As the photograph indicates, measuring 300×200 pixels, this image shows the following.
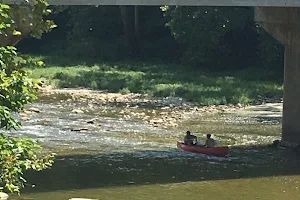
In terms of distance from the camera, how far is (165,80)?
46.8 meters

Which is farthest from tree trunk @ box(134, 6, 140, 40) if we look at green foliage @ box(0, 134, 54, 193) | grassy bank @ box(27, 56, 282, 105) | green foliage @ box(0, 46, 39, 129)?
green foliage @ box(0, 134, 54, 193)

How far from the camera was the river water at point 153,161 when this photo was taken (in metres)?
19.5

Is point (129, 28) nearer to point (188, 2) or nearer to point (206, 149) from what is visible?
point (206, 149)

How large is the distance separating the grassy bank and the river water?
644cm

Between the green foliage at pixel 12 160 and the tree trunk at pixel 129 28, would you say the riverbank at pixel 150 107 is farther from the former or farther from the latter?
the green foliage at pixel 12 160

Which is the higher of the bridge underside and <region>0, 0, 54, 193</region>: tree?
the bridge underside

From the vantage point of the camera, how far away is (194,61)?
5394 cm

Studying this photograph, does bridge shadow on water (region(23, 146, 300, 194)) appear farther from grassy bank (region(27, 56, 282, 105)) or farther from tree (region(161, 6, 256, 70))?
tree (region(161, 6, 256, 70))

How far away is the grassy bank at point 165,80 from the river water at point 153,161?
253 inches

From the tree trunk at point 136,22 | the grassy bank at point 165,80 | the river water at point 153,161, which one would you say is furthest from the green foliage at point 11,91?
the tree trunk at point 136,22

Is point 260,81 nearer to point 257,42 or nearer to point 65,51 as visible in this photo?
point 257,42

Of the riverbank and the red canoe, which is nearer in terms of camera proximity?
the red canoe

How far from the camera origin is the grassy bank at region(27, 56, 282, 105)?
41.8 metres

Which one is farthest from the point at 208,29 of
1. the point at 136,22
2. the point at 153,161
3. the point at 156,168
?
the point at 156,168
